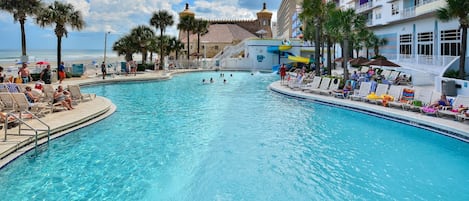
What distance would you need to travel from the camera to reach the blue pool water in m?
7.09

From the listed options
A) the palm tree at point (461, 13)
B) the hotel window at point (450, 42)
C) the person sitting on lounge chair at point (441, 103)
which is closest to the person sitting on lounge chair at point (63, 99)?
the person sitting on lounge chair at point (441, 103)

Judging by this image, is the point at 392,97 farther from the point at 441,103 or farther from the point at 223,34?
the point at 223,34

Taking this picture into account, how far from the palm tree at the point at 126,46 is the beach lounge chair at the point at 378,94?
30.7 meters

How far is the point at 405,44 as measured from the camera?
110ft

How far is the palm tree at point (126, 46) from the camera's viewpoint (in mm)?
41219

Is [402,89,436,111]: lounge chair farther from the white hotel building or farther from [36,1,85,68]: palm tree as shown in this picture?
[36,1,85,68]: palm tree

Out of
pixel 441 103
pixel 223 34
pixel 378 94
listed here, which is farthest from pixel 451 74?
pixel 223 34

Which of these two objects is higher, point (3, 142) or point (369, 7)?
point (369, 7)

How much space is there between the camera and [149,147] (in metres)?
10.1

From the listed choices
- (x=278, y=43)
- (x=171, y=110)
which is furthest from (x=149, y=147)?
(x=278, y=43)

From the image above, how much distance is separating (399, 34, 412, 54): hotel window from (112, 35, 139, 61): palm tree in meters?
26.4

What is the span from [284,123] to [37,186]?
27.0 feet

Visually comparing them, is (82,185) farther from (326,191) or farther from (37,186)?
(326,191)

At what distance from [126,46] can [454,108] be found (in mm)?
35245
